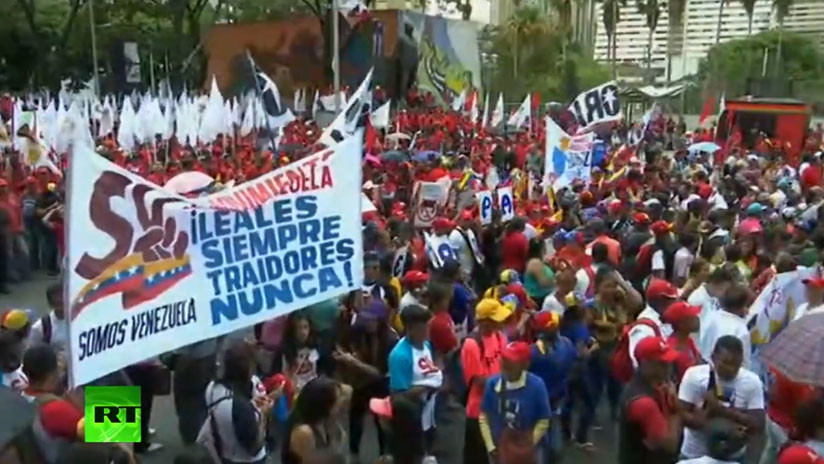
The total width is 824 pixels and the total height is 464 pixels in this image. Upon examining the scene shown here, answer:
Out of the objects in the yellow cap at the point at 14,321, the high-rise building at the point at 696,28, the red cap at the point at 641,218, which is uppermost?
the yellow cap at the point at 14,321

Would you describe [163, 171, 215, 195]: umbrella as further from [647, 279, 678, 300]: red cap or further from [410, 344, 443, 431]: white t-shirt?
[647, 279, 678, 300]: red cap

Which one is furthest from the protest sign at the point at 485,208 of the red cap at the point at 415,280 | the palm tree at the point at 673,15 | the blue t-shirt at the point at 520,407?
the palm tree at the point at 673,15

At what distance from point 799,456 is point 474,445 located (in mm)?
2375

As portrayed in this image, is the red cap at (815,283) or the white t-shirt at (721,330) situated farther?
the red cap at (815,283)

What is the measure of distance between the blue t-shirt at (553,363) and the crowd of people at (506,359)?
13mm

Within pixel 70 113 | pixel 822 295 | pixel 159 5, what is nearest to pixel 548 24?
pixel 159 5

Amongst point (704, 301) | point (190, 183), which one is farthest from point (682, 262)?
point (190, 183)

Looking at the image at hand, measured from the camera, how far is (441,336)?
21.0 feet

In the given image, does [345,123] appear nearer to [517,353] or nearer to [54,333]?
[54,333]

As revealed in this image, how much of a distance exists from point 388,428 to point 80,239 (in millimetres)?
2444

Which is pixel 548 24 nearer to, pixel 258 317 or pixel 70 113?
pixel 70 113

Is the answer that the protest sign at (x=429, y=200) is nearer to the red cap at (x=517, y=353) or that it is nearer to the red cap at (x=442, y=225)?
the red cap at (x=442, y=225)

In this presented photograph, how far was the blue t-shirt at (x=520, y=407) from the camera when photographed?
4.93 m

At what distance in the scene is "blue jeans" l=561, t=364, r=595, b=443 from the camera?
22.2 feet
